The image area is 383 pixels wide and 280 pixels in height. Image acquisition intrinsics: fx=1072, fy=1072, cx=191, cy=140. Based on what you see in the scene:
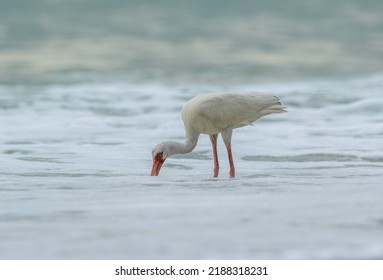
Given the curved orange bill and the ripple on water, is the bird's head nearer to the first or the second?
the curved orange bill

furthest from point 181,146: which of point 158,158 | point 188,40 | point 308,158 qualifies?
point 188,40

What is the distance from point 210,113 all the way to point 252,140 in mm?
2507

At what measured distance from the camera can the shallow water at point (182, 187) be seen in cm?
596

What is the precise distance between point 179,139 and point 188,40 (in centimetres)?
1528

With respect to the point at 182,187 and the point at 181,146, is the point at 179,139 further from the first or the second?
the point at 182,187

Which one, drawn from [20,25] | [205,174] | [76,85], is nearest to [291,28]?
A: [20,25]

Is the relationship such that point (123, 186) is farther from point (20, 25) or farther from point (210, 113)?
point (20, 25)

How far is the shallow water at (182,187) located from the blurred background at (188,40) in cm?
610

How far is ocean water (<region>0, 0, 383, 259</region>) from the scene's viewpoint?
6.15 m

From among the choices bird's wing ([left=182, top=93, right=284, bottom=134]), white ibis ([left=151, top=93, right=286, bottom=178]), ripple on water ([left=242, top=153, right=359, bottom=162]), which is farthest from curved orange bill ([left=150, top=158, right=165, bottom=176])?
ripple on water ([left=242, top=153, right=359, bottom=162])

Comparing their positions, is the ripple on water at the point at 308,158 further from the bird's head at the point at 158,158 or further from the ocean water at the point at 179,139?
the bird's head at the point at 158,158

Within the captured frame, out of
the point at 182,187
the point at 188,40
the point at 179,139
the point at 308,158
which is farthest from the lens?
the point at 188,40

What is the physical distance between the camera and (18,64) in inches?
904

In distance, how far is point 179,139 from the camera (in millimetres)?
12273
